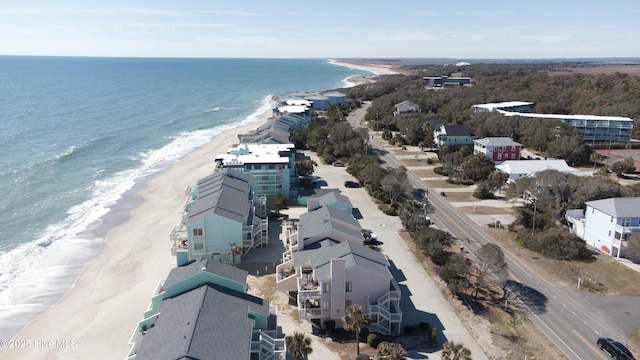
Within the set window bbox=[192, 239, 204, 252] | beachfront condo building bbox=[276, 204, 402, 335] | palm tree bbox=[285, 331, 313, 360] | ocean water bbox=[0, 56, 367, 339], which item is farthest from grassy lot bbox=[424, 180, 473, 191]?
palm tree bbox=[285, 331, 313, 360]

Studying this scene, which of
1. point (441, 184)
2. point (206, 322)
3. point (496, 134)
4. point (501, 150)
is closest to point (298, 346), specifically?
point (206, 322)

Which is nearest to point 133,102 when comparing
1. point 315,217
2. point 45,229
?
point 45,229

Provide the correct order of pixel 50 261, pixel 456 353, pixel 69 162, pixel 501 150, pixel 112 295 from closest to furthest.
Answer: pixel 456 353 < pixel 112 295 < pixel 50 261 < pixel 69 162 < pixel 501 150

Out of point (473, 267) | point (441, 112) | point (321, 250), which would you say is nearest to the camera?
point (321, 250)

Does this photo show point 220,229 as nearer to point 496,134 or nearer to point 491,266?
point 491,266

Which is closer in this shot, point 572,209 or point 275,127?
point 572,209

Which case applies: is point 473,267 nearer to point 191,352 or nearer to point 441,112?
point 191,352
